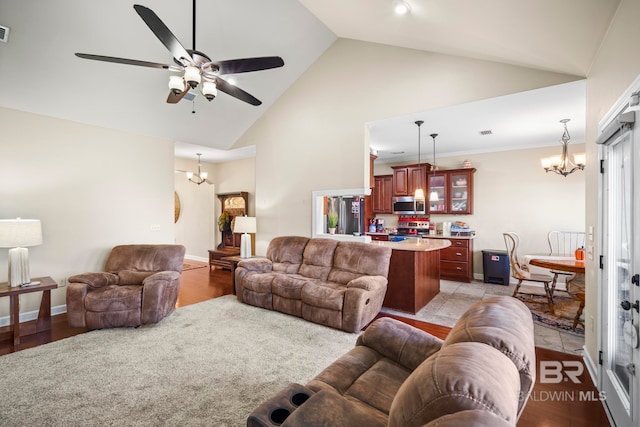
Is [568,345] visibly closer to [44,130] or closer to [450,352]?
[450,352]

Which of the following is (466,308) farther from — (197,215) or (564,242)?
(197,215)

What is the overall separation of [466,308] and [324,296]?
225cm

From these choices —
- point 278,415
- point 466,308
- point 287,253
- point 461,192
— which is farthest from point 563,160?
point 278,415

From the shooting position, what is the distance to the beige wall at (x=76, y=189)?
3.68m

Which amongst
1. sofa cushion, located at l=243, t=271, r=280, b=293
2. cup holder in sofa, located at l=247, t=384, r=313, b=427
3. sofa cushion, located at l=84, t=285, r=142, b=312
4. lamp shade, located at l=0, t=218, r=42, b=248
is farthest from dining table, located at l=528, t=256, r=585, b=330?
lamp shade, located at l=0, t=218, r=42, b=248

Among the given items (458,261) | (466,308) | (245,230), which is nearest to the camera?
(466,308)

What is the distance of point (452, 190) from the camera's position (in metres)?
6.33

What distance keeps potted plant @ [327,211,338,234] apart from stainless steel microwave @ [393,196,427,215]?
2.66 m

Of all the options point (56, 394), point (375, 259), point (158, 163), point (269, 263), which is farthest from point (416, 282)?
point (158, 163)

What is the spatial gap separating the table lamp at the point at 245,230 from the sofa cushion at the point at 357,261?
175 cm

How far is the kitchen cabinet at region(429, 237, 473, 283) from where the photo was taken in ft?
19.2

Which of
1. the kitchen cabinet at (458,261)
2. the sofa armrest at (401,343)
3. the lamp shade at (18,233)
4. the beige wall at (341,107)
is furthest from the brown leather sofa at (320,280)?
the kitchen cabinet at (458,261)

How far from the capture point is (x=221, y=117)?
511 cm

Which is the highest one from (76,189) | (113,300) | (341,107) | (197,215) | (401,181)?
(341,107)
